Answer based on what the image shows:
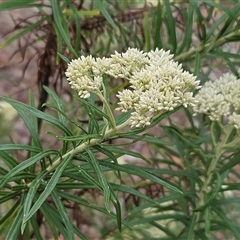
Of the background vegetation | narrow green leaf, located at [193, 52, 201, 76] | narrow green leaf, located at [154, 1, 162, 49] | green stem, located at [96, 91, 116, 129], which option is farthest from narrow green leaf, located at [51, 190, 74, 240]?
narrow green leaf, located at [154, 1, 162, 49]

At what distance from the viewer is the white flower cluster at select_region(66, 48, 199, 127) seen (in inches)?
44.7

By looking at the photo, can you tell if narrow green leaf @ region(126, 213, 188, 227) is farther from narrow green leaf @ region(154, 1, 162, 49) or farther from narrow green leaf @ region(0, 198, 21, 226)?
narrow green leaf @ region(154, 1, 162, 49)

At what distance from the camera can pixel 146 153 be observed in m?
4.32

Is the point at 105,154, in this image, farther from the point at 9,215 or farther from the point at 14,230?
the point at 9,215

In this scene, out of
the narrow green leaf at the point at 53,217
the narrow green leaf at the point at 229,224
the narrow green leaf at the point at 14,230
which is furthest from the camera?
the narrow green leaf at the point at 229,224

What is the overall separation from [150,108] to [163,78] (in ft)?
0.28

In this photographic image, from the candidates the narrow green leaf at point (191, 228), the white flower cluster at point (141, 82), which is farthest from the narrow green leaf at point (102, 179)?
the narrow green leaf at point (191, 228)

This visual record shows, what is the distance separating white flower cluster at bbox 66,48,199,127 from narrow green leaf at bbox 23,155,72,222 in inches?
6.7

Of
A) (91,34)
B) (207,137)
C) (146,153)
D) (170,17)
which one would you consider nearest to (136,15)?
(91,34)

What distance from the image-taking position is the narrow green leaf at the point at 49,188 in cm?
112

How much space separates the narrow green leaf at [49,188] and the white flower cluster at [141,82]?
17cm

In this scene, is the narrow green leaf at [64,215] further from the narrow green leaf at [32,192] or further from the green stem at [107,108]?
the green stem at [107,108]

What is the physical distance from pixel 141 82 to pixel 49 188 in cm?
29

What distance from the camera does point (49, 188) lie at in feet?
3.80
